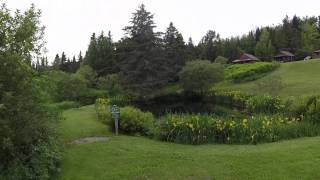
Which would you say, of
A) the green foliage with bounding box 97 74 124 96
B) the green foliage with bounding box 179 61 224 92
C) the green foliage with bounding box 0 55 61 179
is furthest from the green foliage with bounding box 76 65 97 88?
the green foliage with bounding box 0 55 61 179

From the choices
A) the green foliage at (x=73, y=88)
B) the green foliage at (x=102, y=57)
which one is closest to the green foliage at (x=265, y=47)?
the green foliage at (x=102, y=57)

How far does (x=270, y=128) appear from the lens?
15.0 m

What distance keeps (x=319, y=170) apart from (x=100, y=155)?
5669mm

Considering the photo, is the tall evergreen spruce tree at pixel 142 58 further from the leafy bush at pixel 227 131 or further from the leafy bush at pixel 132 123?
the leafy bush at pixel 227 131

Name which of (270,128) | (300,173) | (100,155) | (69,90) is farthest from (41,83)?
(69,90)

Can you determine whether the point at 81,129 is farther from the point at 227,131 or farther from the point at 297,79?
the point at 297,79

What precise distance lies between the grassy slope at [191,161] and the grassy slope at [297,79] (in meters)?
28.7

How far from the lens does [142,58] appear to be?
48.3 m

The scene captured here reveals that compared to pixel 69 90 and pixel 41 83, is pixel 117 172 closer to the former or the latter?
pixel 41 83

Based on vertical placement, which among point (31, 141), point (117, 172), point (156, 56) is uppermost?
point (156, 56)

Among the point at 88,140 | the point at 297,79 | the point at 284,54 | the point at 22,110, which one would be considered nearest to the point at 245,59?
the point at 284,54

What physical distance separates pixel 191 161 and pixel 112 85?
42064mm

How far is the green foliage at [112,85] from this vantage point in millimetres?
50688

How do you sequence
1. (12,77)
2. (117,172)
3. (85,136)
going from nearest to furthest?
(12,77) → (117,172) → (85,136)
